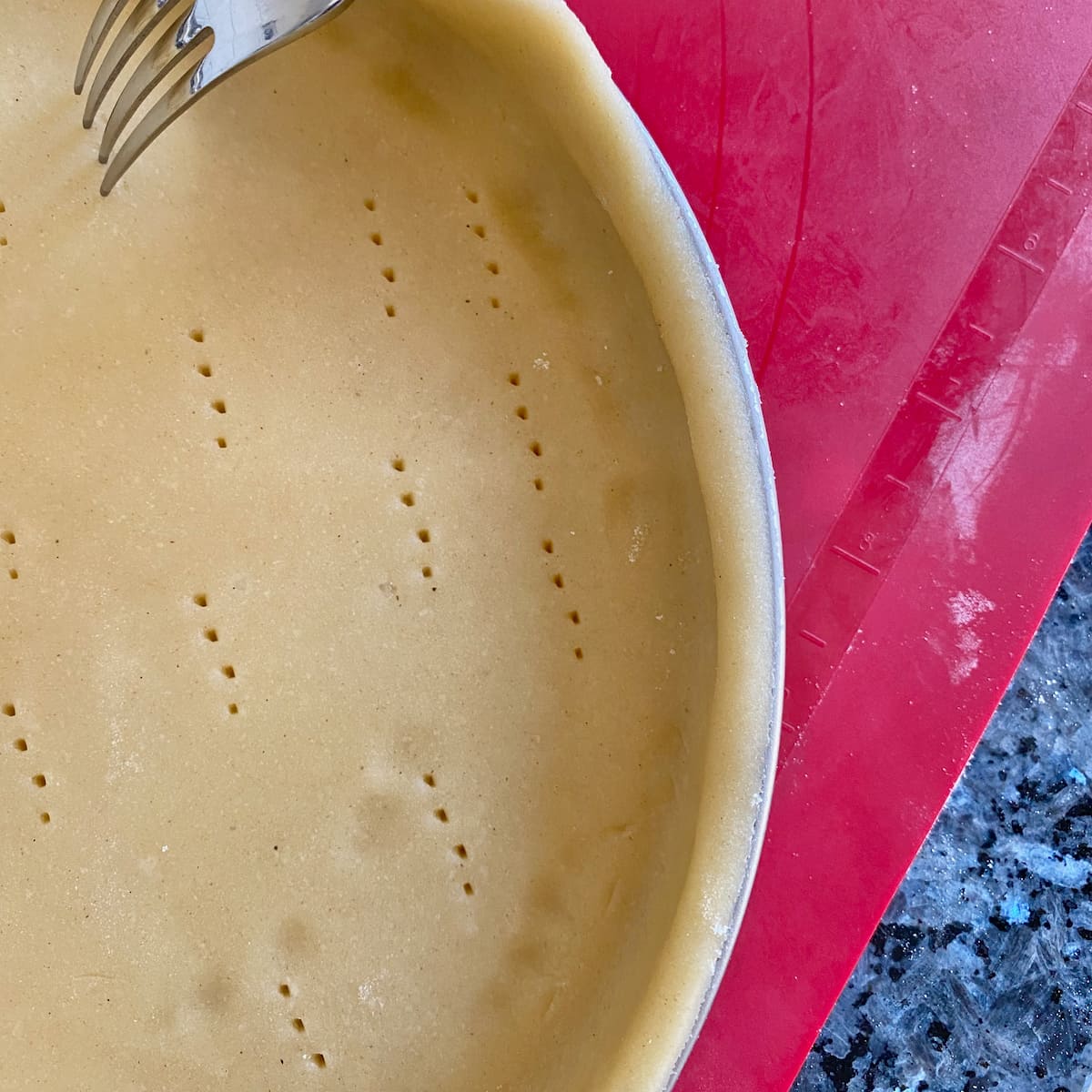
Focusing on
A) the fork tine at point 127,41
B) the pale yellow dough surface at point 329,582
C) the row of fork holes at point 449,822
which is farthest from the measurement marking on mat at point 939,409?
the fork tine at point 127,41

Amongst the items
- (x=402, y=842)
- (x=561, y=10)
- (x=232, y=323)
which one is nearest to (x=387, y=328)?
(x=232, y=323)

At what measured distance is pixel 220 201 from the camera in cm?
85

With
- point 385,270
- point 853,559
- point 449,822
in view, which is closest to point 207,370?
point 385,270

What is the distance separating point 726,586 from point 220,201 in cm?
56

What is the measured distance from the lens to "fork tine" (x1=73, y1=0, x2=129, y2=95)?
802 millimetres

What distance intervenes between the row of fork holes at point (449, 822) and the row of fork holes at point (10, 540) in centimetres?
40

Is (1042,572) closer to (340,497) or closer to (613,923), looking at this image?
(613,923)

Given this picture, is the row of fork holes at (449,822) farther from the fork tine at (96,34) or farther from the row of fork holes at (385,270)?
the fork tine at (96,34)

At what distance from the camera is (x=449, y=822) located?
833mm

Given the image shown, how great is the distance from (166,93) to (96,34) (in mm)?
73

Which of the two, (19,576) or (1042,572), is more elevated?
(19,576)

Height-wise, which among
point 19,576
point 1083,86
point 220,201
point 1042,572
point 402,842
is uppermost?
point 220,201

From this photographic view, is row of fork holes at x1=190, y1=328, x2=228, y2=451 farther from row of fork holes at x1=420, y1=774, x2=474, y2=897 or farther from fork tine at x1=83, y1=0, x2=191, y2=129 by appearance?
row of fork holes at x1=420, y1=774, x2=474, y2=897

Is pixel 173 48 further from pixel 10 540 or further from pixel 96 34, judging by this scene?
pixel 10 540
